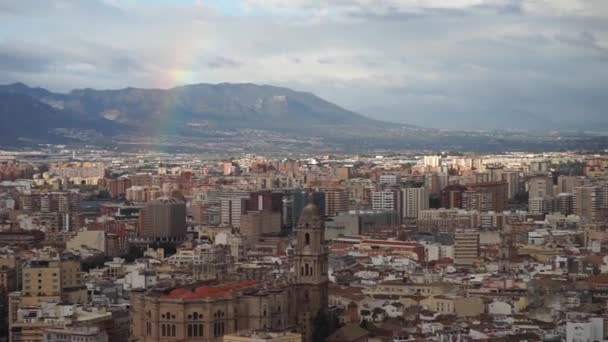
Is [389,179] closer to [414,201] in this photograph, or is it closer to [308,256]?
[414,201]

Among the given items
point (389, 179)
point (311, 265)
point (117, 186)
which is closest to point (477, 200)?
point (389, 179)

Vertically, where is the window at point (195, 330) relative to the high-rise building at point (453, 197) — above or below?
below

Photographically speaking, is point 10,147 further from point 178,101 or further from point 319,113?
point 319,113

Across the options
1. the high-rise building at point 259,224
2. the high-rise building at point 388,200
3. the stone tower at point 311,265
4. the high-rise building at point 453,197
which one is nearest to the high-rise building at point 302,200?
the high-rise building at point 388,200

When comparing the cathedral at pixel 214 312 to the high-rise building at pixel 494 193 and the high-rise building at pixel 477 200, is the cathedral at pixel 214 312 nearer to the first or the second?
the high-rise building at pixel 477 200

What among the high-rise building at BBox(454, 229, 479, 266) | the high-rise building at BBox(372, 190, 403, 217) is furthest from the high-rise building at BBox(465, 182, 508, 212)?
the high-rise building at BBox(454, 229, 479, 266)

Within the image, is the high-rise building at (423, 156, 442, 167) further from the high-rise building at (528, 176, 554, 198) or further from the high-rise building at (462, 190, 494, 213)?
the high-rise building at (462, 190, 494, 213)

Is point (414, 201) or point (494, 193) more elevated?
point (494, 193)

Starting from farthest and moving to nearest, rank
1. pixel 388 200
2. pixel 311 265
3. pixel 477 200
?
pixel 388 200
pixel 477 200
pixel 311 265
